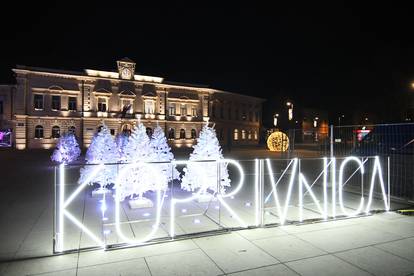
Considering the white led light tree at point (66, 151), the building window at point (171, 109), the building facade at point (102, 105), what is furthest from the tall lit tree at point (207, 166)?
the building window at point (171, 109)

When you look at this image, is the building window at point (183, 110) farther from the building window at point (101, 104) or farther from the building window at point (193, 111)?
the building window at point (101, 104)

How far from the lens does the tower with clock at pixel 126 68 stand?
47009mm

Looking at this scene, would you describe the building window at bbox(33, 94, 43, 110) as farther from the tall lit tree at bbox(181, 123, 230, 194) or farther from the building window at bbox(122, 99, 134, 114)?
the tall lit tree at bbox(181, 123, 230, 194)

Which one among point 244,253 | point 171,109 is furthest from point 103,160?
point 171,109

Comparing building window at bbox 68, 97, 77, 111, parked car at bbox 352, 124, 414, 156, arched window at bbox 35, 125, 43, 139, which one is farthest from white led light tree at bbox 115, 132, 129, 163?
building window at bbox 68, 97, 77, 111

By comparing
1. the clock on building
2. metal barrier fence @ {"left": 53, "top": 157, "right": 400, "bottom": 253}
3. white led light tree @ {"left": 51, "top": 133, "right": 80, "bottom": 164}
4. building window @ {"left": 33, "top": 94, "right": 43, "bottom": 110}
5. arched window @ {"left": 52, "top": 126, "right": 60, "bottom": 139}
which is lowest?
metal barrier fence @ {"left": 53, "top": 157, "right": 400, "bottom": 253}

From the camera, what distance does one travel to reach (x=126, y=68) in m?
47.6

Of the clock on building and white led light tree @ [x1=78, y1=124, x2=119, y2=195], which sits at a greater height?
the clock on building

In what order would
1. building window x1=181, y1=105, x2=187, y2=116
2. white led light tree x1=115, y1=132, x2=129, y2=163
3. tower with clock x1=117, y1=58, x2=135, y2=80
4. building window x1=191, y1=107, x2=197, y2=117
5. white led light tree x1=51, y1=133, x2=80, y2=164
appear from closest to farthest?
white led light tree x1=115, y1=132, x2=129, y2=163 < white led light tree x1=51, y1=133, x2=80, y2=164 < tower with clock x1=117, y1=58, x2=135, y2=80 < building window x1=181, y1=105, x2=187, y2=116 < building window x1=191, y1=107, x2=197, y2=117

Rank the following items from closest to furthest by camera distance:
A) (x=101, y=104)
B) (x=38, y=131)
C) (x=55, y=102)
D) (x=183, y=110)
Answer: (x=38, y=131), (x=55, y=102), (x=101, y=104), (x=183, y=110)

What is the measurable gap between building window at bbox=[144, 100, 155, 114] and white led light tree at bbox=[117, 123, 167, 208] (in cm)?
4039

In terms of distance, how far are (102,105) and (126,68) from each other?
7.09m

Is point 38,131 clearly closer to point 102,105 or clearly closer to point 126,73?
point 102,105

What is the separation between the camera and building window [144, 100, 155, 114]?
50031 mm
